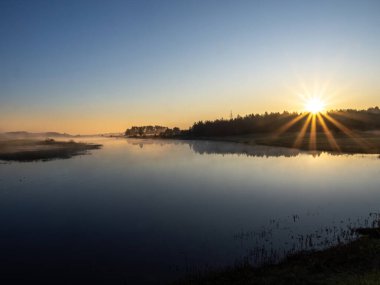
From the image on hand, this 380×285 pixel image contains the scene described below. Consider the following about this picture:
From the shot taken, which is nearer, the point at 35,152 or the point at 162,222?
the point at 162,222

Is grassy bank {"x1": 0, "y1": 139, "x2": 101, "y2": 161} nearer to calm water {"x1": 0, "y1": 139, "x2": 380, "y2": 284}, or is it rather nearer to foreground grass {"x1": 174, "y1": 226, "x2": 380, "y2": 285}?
calm water {"x1": 0, "y1": 139, "x2": 380, "y2": 284}

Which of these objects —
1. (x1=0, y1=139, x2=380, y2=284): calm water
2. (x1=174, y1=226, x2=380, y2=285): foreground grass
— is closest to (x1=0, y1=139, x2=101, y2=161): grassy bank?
(x1=0, y1=139, x2=380, y2=284): calm water

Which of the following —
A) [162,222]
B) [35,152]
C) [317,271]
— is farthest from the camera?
[35,152]

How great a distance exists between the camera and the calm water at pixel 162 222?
16.7 m

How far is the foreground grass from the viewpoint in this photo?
13070mm

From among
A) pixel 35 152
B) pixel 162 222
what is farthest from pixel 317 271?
pixel 35 152

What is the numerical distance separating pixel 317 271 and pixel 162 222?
478 inches

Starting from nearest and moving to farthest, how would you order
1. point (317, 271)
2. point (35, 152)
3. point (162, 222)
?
point (317, 271)
point (162, 222)
point (35, 152)

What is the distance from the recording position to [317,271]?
14.2 metres

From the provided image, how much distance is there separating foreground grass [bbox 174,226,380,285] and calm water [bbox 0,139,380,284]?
1.54 meters

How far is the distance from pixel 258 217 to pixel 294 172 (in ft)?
88.1

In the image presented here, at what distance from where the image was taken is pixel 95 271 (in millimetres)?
15930

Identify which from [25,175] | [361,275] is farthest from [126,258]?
[25,175]

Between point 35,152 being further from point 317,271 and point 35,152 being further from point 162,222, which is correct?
point 317,271
